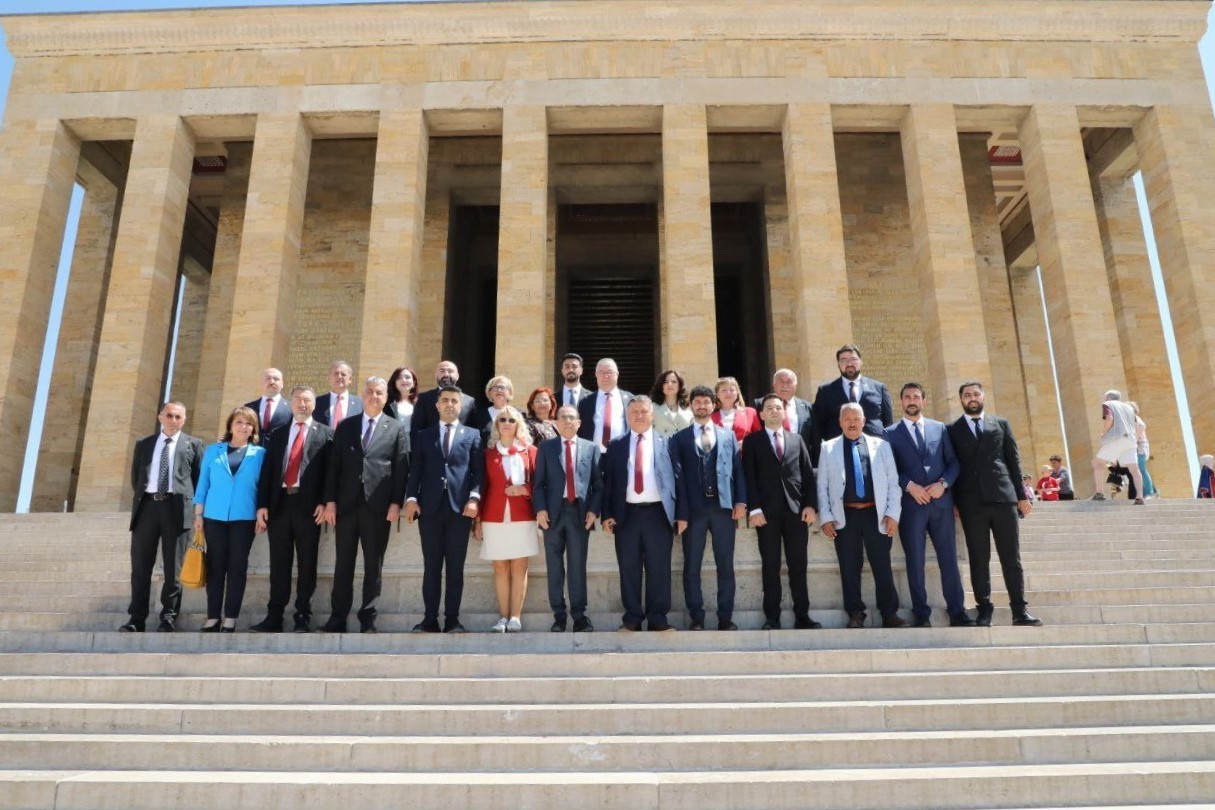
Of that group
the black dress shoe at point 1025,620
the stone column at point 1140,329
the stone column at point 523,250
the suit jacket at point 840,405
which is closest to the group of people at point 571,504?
the black dress shoe at point 1025,620

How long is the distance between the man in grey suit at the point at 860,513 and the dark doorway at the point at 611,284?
14499 mm

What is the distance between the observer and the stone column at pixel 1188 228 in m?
16.0

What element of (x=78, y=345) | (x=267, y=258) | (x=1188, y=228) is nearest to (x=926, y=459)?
(x=1188, y=228)

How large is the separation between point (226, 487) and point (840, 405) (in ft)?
16.8

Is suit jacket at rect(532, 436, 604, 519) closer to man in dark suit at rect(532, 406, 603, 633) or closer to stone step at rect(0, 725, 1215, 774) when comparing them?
man in dark suit at rect(532, 406, 603, 633)

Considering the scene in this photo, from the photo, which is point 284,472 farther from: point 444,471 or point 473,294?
point 473,294

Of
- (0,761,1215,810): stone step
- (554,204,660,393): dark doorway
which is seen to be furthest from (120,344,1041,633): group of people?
(554,204,660,393): dark doorway

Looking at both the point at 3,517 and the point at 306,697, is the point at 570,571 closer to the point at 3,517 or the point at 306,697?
the point at 306,697

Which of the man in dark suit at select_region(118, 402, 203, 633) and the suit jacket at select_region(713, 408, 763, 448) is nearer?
the man in dark suit at select_region(118, 402, 203, 633)

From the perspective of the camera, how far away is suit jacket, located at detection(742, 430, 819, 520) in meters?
6.72

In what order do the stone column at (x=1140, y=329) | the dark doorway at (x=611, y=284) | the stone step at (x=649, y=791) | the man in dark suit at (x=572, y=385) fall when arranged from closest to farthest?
the stone step at (x=649, y=791) → the man in dark suit at (x=572, y=385) → the stone column at (x=1140, y=329) → the dark doorway at (x=611, y=284)

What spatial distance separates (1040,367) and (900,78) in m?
8.29

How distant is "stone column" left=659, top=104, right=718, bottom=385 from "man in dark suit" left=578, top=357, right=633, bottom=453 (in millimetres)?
7508

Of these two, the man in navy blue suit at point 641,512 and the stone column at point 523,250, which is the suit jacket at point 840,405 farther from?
the stone column at point 523,250
